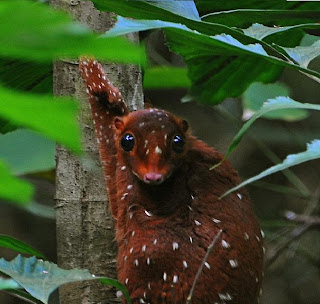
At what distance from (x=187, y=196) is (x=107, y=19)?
0.42 meters

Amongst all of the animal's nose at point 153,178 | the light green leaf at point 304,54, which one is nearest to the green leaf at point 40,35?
the light green leaf at point 304,54

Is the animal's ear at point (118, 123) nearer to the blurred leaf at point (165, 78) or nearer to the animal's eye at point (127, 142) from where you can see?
the animal's eye at point (127, 142)

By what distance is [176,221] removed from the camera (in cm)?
137

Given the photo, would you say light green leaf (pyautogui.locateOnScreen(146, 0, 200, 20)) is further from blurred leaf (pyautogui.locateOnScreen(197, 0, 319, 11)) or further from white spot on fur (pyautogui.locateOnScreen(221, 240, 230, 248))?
blurred leaf (pyautogui.locateOnScreen(197, 0, 319, 11))

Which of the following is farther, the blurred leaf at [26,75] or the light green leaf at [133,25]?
the blurred leaf at [26,75]

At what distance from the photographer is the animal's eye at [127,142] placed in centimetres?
134

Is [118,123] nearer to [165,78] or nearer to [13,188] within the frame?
[165,78]

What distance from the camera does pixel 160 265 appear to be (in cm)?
131

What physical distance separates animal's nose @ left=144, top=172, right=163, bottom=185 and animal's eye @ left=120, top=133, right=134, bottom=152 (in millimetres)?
112

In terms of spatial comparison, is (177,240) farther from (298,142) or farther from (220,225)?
(298,142)

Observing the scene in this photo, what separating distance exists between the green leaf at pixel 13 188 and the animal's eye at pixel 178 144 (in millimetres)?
A: 1072

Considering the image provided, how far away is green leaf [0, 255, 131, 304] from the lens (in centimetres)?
92

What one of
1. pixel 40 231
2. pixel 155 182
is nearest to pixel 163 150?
pixel 155 182

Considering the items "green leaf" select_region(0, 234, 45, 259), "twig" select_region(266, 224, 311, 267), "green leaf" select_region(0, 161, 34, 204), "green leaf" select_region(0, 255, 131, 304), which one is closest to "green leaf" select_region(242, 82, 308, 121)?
"twig" select_region(266, 224, 311, 267)
